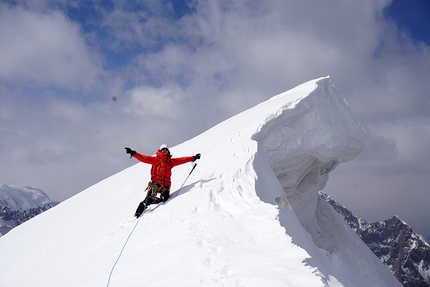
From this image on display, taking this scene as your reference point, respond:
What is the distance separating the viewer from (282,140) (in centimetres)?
926

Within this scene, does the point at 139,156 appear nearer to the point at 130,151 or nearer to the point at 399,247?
the point at 130,151

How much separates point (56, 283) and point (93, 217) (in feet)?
10.7

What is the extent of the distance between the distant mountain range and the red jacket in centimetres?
15782

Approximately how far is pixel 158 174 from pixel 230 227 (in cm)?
281

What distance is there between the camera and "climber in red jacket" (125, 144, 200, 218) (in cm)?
686

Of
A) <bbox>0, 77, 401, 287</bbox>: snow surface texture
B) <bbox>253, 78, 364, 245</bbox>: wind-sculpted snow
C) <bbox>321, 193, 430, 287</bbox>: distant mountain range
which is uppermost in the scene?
<bbox>321, 193, 430, 287</bbox>: distant mountain range

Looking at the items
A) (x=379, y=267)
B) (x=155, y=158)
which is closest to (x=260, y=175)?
(x=155, y=158)

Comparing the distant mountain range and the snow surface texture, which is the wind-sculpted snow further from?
the distant mountain range

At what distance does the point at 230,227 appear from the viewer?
4.82m

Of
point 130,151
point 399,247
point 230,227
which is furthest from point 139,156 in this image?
point 399,247

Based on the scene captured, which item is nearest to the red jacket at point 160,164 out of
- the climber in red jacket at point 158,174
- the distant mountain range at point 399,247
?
the climber in red jacket at point 158,174

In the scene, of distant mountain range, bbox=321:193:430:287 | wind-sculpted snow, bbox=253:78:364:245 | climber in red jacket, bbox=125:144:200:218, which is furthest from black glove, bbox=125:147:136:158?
distant mountain range, bbox=321:193:430:287

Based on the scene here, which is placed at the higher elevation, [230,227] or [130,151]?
[130,151]

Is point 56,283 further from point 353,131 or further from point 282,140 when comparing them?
point 353,131
